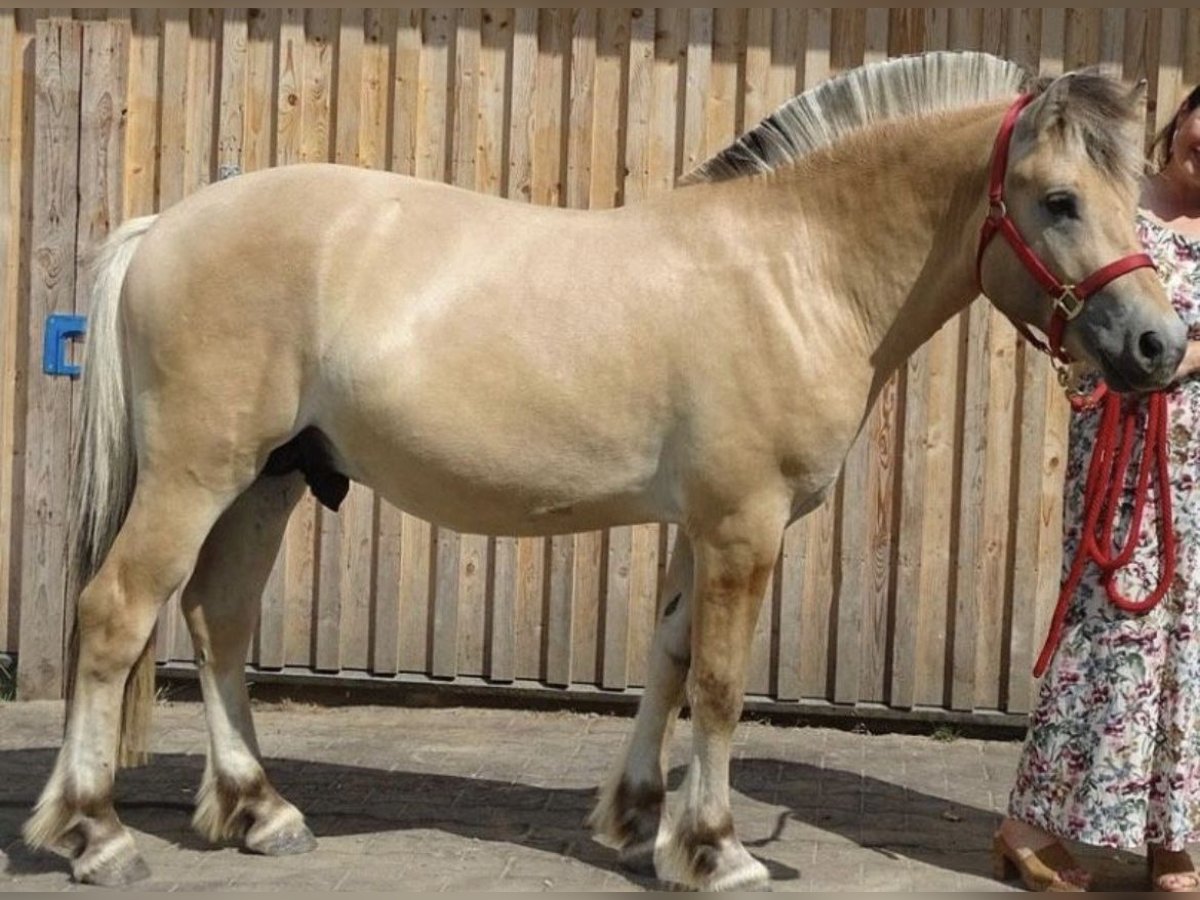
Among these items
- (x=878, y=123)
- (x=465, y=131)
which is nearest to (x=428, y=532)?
(x=465, y=131)

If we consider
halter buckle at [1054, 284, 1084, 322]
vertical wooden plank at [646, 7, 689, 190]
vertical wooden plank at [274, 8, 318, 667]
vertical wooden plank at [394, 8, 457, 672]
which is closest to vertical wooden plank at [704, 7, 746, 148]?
vertical wooden plank at [646, 7, 689, 190]

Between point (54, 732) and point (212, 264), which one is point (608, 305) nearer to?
point (212, 264)

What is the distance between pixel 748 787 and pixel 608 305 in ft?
6.63

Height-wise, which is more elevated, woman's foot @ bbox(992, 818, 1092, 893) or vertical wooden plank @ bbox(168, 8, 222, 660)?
vertical wooden plank @ bbox(168, 8, 222, 660)

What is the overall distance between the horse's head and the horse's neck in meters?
0.19

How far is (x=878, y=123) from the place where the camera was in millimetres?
4430

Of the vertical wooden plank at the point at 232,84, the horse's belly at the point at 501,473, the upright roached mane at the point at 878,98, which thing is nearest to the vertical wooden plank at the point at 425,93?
the vertical wooden plank at the point at 232,84

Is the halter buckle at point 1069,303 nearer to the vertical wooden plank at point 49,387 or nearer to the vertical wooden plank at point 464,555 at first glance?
the vertical wooden plank at point 464,555

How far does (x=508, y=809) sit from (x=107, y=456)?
1673 mm

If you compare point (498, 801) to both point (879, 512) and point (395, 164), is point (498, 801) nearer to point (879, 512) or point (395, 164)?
point (879, 512)

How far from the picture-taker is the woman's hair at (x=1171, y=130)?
178 inches

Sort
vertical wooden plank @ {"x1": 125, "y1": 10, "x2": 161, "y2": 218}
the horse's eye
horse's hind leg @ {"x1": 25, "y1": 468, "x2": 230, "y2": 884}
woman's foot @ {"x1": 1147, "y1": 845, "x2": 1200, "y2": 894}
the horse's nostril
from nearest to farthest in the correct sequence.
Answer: the horse's nostril, the horse's eye, horse's hind leg @ {"x1": 25, "y1": 468, "x2": 230, "y2": 884}, woman's foot @ {"x1": 1147, "y1": 845, "x2": 1200, "y2": 894}, vertical wooden plank @ {"x1": 125, "y1": 10, "x2": 161, "y2": 218}

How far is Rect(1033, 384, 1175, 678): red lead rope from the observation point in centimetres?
442

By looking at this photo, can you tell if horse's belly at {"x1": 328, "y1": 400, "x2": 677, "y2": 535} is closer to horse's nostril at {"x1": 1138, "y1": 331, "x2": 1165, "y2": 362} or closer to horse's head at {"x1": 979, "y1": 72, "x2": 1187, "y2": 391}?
horse's head at {"x1": 979, "y1": 72, "x2": 1187, "y2": 391}
